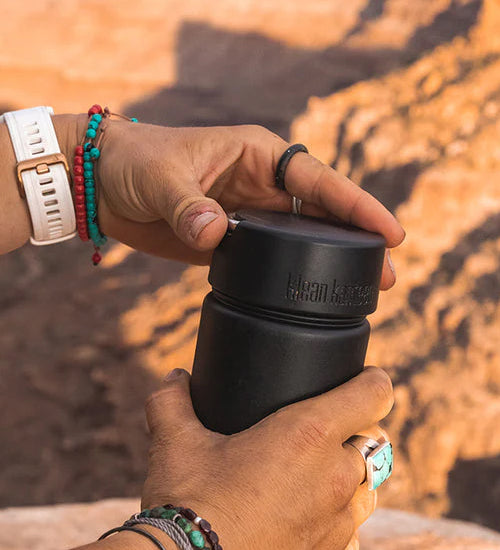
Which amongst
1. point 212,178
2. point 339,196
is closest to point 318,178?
point 339,196

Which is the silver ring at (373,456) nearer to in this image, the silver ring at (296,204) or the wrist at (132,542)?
the wrist at (132,542)

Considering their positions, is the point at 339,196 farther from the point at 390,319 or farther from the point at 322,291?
the point at 390,319

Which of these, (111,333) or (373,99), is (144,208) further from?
(373,99)

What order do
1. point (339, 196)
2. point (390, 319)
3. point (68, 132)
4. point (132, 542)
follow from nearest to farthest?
point (132, 542)
point (339, 196)
point (68, 132)
point (390, 319)

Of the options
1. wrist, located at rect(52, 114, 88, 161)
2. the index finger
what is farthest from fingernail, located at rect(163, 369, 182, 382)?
wrist, located at rect(52, 114, 88, 161)

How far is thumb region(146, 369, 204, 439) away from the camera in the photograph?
0.99 meters

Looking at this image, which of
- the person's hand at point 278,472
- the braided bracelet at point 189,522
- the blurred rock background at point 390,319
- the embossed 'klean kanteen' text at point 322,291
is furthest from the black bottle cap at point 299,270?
the blurred rock background at point 390,319

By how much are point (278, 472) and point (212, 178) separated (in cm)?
59

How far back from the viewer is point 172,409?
3.34 feet

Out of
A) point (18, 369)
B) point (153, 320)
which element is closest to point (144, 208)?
point (153, 320)

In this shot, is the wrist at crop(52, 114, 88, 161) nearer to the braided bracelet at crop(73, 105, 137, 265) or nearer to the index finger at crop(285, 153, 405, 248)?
the braided bracelet at crop(73, 105, 137, 265)

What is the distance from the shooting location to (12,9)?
959 centimetres

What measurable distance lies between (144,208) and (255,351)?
1.72ft

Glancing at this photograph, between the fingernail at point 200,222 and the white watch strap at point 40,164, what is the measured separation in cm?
37
